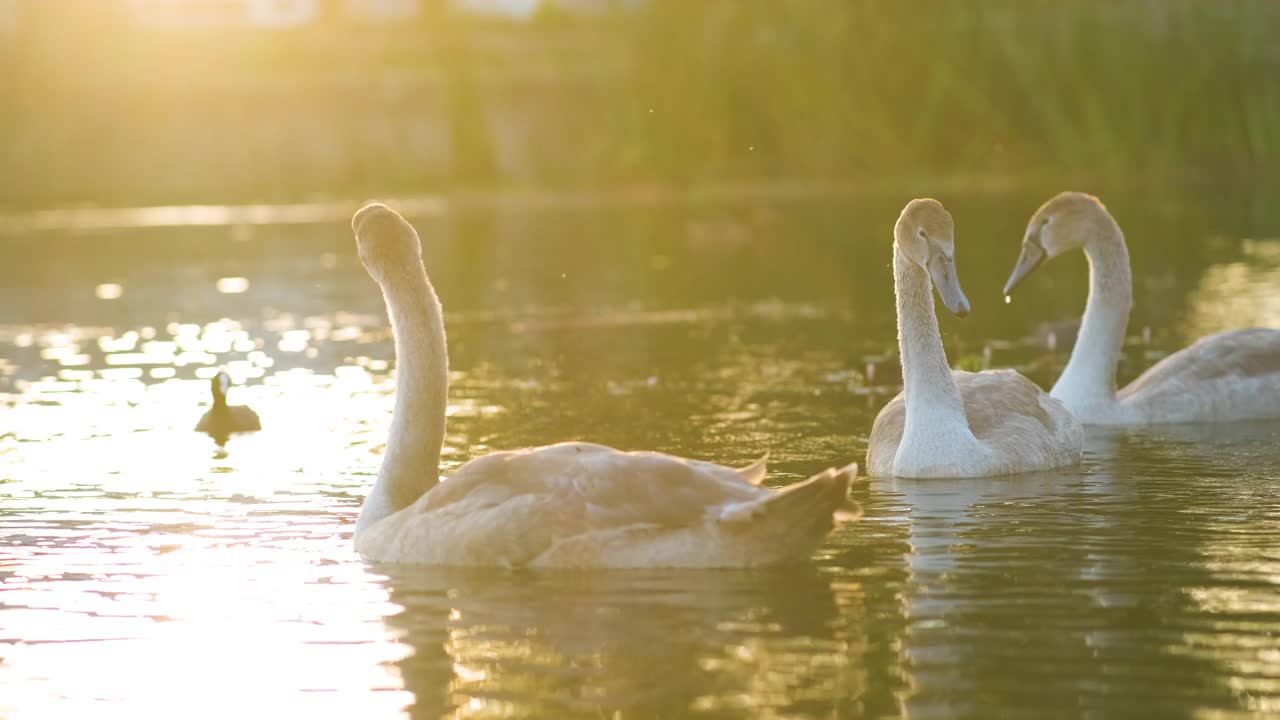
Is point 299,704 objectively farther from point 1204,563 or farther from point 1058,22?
point 1058,22

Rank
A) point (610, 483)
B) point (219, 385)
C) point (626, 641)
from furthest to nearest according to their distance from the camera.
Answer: point (219, 385) → point (610, 483) → point (626, 641)

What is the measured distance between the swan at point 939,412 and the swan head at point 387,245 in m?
3.18

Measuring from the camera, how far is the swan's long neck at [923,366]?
42.1 ft

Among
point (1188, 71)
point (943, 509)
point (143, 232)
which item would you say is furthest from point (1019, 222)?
point (943, 509)

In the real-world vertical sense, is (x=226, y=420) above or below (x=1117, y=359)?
below

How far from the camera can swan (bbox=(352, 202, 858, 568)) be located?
9.62 metres

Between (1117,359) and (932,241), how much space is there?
3.37 m

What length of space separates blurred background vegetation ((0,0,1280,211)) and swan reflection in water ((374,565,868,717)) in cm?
3587

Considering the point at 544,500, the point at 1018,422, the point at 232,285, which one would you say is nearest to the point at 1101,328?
the point at 1018,422

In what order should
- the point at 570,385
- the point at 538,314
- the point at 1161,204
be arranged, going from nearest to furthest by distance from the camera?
the point at 570,385 < the point at 538,314 < the point at 1161,204

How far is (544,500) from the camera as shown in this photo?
983 centimetres

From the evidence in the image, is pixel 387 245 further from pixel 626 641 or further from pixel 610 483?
pixel 626 641

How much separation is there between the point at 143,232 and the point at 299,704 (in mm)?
37225

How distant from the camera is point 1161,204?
39.1 meters
